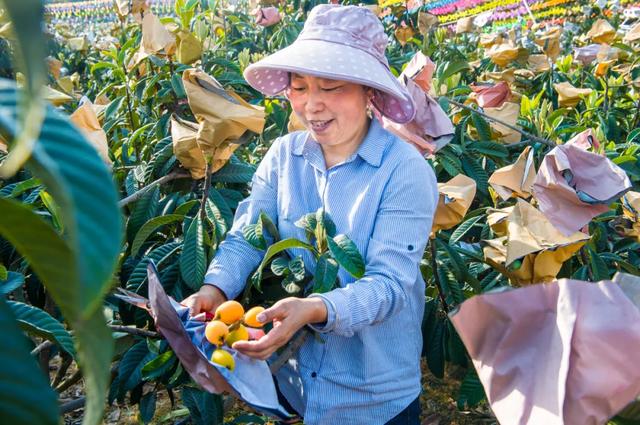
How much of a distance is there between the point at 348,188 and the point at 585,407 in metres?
0.85

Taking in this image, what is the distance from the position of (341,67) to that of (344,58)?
0.04 metres

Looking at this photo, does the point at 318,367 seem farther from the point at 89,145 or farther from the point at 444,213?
the point at 89,145

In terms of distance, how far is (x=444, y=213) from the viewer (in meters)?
1.81

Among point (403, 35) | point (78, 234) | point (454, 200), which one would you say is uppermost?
point (78, 234)

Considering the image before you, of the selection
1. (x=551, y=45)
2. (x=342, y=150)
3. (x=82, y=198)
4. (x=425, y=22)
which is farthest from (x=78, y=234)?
(x=425, y=22)

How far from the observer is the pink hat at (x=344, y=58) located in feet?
Result: 4.94

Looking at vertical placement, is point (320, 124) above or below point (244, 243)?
above

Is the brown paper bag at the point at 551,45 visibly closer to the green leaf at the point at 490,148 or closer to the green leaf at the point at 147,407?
the green leaf at the point at 490,148

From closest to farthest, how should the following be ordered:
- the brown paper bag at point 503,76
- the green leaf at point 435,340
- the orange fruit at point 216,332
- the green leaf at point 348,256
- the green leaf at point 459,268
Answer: the orange fruit at point 216,332 < the green leaf at point 348,256 < the green leaf at point 459,268 < the green leaf at point 435,340 < the brown paper bag at point 503,76

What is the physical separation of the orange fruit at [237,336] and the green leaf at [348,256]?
23 centimetres

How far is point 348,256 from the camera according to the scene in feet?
4.45

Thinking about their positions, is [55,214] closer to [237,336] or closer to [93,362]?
[237,336]

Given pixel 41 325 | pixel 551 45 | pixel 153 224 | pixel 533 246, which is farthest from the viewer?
pixel 551 45

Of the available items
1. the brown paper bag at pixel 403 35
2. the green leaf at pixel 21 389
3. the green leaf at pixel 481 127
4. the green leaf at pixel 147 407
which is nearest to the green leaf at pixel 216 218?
the green leaf at pixel 147 407
